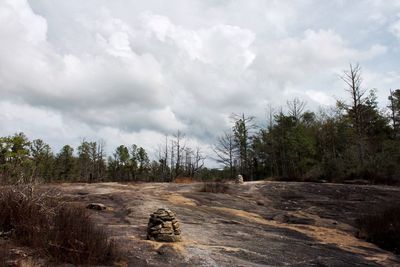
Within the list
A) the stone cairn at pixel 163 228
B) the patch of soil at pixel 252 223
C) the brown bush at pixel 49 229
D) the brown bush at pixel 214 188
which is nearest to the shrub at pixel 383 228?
the patch of soil at pixel 252 223

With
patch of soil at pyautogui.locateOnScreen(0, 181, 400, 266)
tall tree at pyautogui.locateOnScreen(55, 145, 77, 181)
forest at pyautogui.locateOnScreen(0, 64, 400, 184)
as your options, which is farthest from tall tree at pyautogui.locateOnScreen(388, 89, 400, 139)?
tall tree at pyautogui.locateOnScreen(55, 145, 77, 181)

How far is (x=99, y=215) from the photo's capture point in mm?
11438

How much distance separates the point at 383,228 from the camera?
12859 mm

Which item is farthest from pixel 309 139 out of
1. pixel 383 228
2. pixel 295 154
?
pixel 383 228

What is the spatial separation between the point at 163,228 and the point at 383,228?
8.37 meters

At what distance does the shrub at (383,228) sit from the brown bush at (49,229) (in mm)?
9292

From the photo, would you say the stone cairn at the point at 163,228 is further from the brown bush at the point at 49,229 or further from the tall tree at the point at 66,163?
the tall tree at the point at 66,163

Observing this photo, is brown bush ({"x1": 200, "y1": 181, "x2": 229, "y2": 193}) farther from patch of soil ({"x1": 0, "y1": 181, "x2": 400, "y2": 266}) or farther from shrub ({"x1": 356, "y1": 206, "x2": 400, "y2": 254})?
shrub ({"x1": 356, "y1": 206, "x2": 400, "y2": 254})

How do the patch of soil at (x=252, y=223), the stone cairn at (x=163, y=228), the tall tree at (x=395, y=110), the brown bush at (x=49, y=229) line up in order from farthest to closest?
the tall tree at (x=395, y=110), the stone cairn at (x=163, y=228), the patch of soil at (x=252, y=223), the brown bush at (x=49, y=229)

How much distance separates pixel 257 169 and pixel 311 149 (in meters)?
13.1

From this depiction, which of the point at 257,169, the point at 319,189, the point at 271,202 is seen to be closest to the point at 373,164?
the point at 319,189

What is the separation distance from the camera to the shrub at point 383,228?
11.9 m

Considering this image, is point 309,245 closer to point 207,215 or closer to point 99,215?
point 207,215

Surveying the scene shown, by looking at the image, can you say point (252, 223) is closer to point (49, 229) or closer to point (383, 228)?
point (383, 228)
